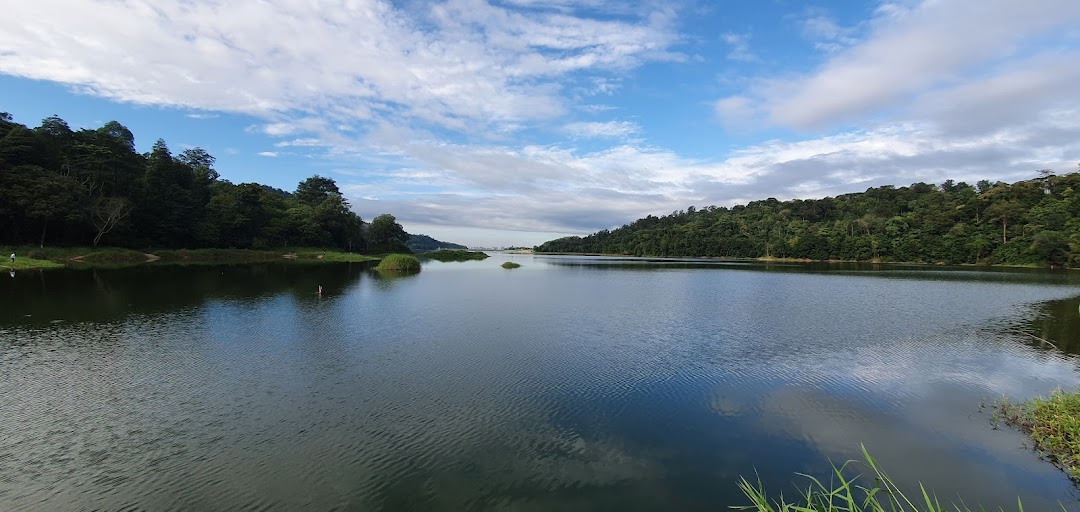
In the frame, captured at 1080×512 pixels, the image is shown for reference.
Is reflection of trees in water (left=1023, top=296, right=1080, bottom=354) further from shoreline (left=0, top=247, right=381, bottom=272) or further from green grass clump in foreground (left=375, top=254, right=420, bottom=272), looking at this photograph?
shoreline (left=0, top=247, right=381, bottom=272)

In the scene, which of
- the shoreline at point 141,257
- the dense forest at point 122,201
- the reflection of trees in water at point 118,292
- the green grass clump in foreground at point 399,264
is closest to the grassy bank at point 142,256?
the shoreline at point 141,257

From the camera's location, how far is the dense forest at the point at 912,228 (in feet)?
234

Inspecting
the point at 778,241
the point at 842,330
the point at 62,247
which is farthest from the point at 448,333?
the point at 778,241

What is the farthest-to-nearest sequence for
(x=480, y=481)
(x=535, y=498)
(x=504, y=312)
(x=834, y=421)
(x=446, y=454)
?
1. (x=504, y=312)
2. (x=834, y=421)
3. (x=446, y=454)
4. (x=480, y=481)
5. (x=535, y=498)

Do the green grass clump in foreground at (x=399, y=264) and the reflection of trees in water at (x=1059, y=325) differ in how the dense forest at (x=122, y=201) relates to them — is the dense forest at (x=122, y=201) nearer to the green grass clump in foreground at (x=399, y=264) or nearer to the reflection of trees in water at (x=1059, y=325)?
the green grass clump in foreground at (x=399, y=264)

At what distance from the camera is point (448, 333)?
17.6 metres

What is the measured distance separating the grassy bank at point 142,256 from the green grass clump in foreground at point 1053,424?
59.7 metres

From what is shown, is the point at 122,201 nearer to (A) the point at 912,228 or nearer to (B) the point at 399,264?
(B) the point at 399,264

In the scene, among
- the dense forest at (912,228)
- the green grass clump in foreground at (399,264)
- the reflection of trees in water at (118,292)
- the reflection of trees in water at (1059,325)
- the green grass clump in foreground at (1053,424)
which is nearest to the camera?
the green grass clump in foreground at (1053,424)

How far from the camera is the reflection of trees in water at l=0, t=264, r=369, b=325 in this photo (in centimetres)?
1859

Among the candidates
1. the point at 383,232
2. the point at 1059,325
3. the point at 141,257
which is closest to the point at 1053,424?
the point at 1059,325

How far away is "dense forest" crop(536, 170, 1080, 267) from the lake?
73.4m

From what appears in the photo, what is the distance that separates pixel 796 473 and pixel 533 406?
5168 mm

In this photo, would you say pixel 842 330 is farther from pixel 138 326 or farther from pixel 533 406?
pixel 138 326
